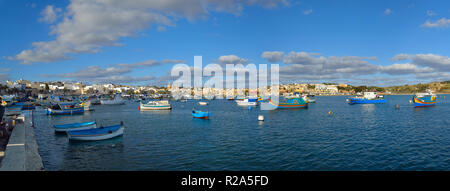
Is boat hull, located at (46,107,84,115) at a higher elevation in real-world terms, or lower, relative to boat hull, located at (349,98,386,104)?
lower

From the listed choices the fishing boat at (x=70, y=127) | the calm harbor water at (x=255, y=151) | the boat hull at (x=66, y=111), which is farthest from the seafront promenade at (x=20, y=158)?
the boat hull at (x=66, y=111)

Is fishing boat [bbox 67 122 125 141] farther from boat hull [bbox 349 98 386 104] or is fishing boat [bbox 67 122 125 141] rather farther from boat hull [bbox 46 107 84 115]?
boat hull [bbox 349 98 386 104]

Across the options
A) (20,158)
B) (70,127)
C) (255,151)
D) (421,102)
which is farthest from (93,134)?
(421,102)

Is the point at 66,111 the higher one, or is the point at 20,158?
the point at 66,111

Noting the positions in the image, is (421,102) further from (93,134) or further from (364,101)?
(93,134)

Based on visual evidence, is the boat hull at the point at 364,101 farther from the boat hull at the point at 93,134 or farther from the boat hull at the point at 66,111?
the boat hull at the point at 66,111

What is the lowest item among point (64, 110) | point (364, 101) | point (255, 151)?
point (255, 151)

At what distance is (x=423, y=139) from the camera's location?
2708 cm

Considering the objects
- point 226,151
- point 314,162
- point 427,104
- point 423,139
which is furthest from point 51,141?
point 427,104

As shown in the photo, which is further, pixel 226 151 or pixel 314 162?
pixel 226 151

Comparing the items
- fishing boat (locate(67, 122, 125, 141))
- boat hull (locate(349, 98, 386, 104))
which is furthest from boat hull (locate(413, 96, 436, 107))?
fishing boat (locate(67, 122, 125, 141))
